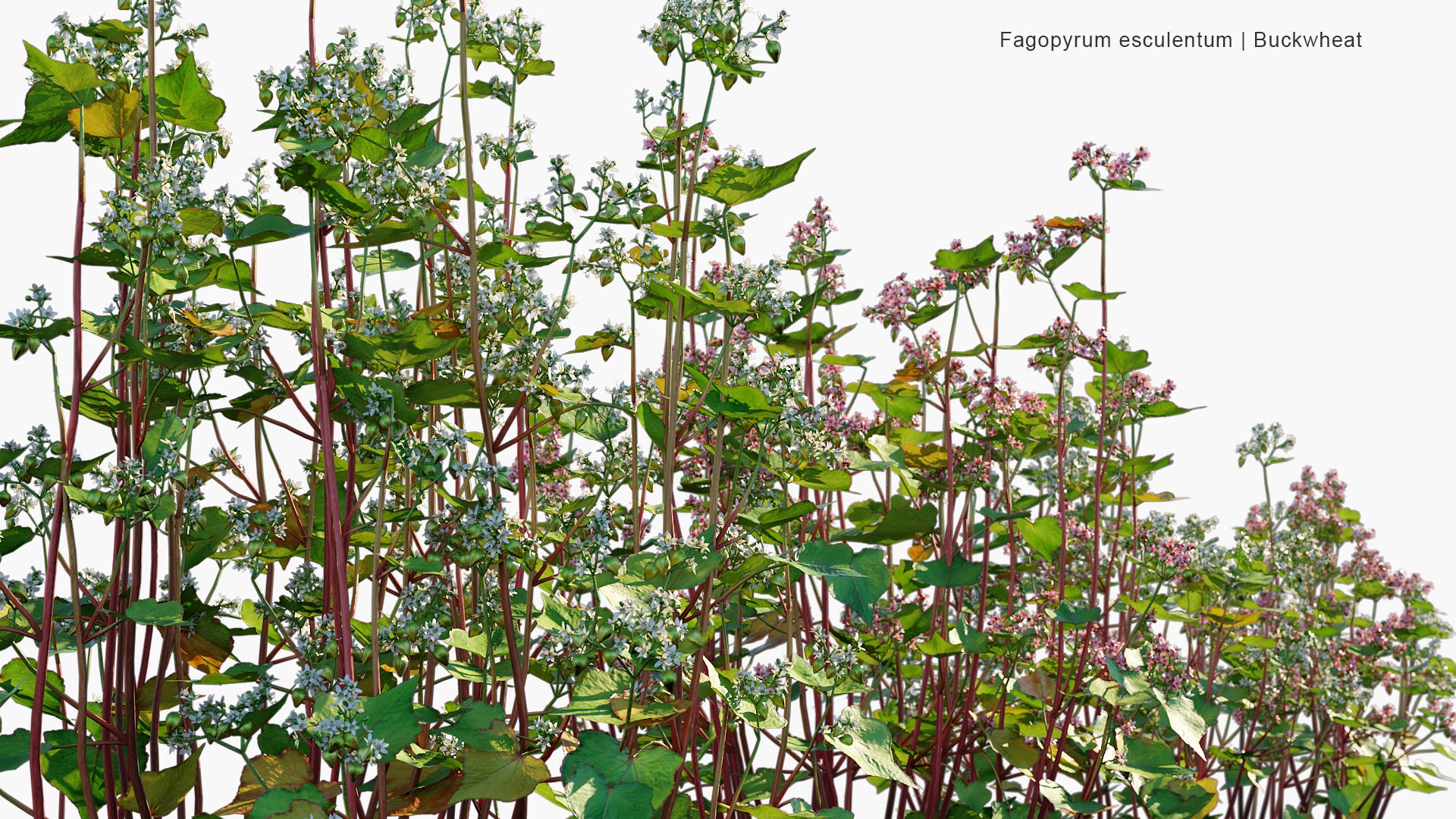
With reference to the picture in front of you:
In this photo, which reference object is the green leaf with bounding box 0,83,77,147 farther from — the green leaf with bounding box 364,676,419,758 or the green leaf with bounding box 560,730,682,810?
the green leaf with bounding box 560,730,682,810

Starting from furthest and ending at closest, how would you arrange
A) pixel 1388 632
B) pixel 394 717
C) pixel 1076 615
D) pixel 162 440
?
pixel 1388 632
pixel 1076 615
pixel 162 440
pixel 394 717

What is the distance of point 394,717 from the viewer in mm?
1869

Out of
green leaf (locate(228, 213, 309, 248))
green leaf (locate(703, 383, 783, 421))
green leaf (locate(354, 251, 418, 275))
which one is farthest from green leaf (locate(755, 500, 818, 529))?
green leaf (locate(228, 213, 309, 248))

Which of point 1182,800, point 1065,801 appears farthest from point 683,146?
point 1182,800

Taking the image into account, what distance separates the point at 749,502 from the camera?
253 cm

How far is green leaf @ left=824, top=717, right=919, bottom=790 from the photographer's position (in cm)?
223

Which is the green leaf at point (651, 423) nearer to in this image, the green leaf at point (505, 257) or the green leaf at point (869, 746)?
the green leaf at point (505, 257)

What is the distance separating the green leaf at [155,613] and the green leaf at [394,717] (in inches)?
15.9

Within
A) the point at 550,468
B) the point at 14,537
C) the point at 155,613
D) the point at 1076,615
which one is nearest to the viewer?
the point at 155,613

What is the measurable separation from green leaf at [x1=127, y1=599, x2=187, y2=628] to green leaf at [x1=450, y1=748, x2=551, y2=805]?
57 cm

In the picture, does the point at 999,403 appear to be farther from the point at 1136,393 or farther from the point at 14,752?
the point at 14,752

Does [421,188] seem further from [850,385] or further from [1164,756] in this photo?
[1164,756]

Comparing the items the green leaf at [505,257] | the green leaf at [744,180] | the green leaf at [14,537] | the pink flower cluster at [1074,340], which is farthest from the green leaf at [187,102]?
the pink flower cluster at [1074,340]

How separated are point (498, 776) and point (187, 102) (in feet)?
4.77
